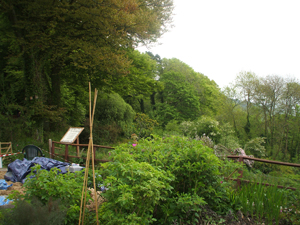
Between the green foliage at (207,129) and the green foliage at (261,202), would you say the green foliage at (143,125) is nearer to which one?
the green foliage at (207,129)

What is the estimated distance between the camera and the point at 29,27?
433 inches

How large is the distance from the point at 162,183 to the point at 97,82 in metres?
12.3

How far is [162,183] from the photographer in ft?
8.66

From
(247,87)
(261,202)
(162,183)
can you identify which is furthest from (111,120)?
(247,87)

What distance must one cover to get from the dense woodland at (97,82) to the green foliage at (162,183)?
919cm

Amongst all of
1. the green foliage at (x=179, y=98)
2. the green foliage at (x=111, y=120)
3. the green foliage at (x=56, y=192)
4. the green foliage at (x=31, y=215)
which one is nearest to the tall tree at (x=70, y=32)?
the green foliage at (x=111, y=120)

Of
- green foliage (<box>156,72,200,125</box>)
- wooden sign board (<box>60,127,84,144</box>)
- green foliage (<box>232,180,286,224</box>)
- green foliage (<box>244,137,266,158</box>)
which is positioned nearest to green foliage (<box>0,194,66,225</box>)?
green foliage (<box>232,180,286,224</box>)

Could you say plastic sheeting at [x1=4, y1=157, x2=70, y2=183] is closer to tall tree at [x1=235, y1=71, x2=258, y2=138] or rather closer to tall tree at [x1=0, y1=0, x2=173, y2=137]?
tall tree at [x1=0, y1=0, x2=173, y2=137]

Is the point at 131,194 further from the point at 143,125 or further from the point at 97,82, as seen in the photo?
the point at 143,125

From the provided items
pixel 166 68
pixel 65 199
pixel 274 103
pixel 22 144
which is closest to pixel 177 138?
pixel 65 199

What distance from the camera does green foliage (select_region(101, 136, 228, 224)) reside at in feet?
7.66

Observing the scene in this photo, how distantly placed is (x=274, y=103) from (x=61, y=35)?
23.0m

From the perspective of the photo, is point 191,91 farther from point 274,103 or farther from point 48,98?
point 48,98

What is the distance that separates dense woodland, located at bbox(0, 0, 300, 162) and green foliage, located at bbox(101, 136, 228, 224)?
→ 9.19 meters
